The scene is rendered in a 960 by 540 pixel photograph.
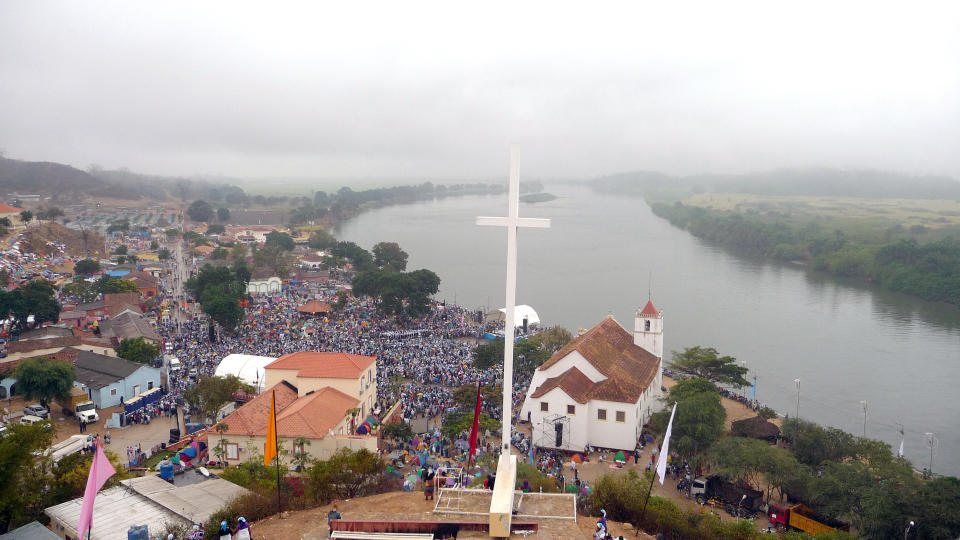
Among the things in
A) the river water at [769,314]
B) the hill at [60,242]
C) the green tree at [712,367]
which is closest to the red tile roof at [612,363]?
the green tree at [712,367]

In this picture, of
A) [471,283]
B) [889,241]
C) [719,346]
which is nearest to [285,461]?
[719,346]

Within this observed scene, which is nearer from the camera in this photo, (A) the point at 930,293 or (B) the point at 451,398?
(B) the point at 451,398

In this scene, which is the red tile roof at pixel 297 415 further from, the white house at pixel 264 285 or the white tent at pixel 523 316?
the white house at pixel 264 285

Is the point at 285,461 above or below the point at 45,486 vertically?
below

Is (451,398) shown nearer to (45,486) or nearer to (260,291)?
(45,486)

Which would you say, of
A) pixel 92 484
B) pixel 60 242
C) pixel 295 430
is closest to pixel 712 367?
A: pixel 295 430

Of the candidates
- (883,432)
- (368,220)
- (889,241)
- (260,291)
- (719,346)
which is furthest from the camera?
(368,220)

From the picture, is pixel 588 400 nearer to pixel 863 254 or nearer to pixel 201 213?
pixel 863 254

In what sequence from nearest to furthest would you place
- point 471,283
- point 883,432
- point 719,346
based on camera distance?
point 883,432 < point 719,346 < point 471,283
